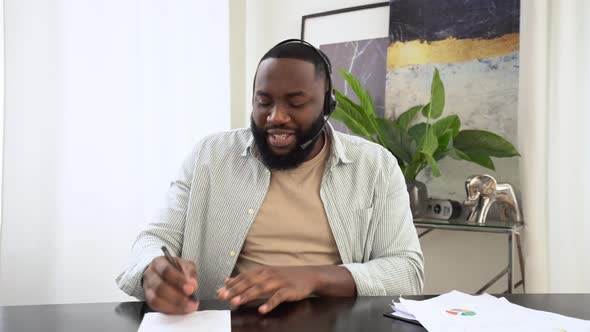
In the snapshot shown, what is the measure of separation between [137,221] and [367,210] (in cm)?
111

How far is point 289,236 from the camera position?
1.59m

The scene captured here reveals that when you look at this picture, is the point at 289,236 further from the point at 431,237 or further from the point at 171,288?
the point at 431,237

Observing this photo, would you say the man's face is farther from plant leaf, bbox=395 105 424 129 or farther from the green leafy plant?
plant leaf, bbox=395 105 424 129

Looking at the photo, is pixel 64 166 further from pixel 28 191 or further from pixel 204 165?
pixel 204 165

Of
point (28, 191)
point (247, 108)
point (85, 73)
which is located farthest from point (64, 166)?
point (247, 108)

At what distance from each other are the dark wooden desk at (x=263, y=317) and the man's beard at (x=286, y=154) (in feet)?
1.89

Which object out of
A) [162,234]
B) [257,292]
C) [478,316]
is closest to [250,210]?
[162,234]

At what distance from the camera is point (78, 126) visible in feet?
6.73

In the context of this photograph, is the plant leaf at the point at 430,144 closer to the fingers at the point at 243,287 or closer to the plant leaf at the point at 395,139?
the plant leaf at the point at 395,139

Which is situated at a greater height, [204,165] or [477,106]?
[477,106]

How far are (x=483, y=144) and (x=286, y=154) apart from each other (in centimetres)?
110

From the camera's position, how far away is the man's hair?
65.5 inches

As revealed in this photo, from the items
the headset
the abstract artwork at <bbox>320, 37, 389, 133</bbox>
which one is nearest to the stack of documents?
the headset

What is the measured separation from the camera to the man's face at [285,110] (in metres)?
1.62
